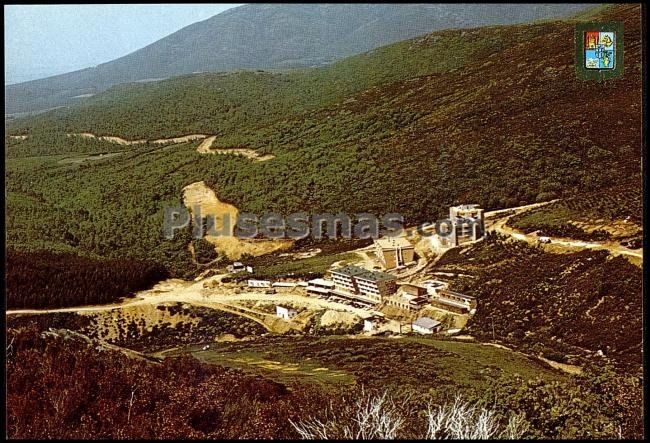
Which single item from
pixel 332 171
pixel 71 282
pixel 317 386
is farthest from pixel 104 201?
pixel 317 386

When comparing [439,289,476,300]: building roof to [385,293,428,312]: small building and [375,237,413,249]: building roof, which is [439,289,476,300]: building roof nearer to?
[385,293,428,312]: small building

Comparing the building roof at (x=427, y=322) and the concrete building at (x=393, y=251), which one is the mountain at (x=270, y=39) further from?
the building roof at (x=427, y=322)

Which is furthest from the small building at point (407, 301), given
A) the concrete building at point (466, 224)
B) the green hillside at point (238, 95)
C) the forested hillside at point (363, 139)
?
the green hillside at point (238, 95)

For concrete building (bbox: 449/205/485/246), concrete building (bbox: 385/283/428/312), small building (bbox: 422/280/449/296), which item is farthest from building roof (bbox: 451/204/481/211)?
concrete building (bbox: 385/283/428/312)

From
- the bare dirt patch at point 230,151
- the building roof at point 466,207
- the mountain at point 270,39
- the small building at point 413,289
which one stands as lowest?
the small building at point 413,289

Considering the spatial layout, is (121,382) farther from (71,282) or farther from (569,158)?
(569,158)

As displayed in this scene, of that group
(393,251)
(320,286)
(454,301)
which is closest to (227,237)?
(320,286)
